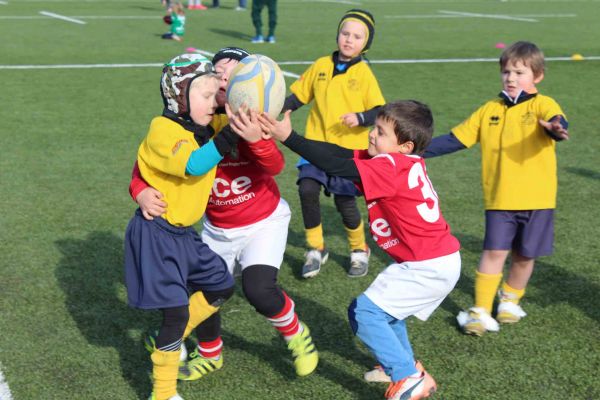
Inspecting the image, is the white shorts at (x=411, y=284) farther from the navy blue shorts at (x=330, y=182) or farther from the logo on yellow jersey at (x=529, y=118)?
the navy blue shorts at (x=330, y=182)

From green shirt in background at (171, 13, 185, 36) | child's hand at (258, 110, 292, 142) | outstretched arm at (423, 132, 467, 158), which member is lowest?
green shirt in background at (171, 13, 185, 36)

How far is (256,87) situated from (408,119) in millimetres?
805

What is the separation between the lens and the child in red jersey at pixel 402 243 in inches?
160

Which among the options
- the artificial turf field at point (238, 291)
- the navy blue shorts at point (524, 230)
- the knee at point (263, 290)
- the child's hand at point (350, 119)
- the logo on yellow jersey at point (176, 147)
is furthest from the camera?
the child's hand at point (350, 119)

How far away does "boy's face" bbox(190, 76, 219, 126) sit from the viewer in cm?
399

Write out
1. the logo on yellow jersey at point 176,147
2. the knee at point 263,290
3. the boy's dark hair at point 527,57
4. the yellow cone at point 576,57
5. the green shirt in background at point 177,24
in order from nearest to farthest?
the logo on yellow jersey at point 176,147
the knee at point 263,290
the boy's dark hair at point 527,57
the yellow cone at point 576,57
the green shirt in background at point 177,24

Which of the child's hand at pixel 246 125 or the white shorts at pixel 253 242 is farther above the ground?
the child's hand at pixel 246 125

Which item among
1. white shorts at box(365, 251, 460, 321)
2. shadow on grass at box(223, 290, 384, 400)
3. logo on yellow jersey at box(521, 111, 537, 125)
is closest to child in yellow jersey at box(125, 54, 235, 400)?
shadow on grass at box(223, 290, 384, 400)

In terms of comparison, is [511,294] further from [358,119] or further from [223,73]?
[223,73]

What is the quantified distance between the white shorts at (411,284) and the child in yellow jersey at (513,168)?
3.58 feet

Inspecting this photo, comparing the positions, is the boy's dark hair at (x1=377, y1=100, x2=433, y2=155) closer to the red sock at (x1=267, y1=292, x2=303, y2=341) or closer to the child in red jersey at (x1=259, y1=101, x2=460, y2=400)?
the child in red jersey at (x1=259, y1=101, x2=460, y2=400)

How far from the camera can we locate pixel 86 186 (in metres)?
8.05

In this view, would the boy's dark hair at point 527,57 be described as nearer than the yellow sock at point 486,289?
Yes

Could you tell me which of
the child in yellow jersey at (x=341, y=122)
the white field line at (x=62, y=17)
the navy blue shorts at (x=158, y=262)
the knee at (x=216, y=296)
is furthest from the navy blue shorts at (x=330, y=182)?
the white field line at (x=62, y=17)
